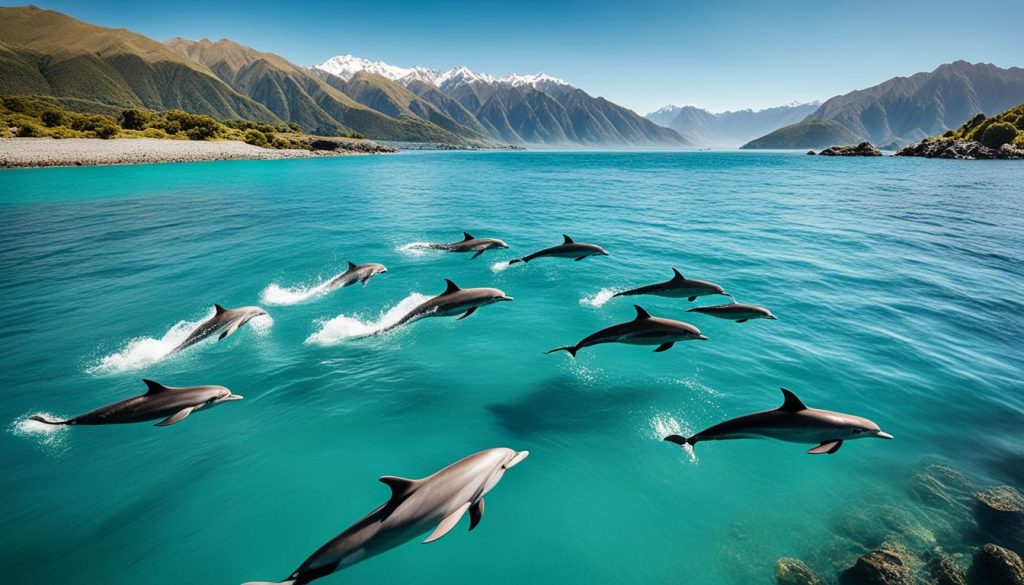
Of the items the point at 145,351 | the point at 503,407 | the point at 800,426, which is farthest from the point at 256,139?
the point at 800,426

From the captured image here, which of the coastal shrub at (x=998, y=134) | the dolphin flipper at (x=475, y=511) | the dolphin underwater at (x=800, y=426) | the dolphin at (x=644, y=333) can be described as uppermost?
the coastal shrub at (x=998, y=134)

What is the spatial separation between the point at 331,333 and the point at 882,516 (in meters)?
15.4

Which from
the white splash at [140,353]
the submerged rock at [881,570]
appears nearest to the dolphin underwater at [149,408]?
the white splash at [140,353]

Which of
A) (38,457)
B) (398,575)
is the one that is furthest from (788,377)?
(38,457)

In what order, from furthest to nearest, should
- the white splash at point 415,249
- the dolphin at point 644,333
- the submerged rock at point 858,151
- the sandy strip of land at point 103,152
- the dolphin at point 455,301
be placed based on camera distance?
1. the submerged rock at point 858,151
2. the sandy strip of land at point 103,152
3. the white splash at point 415,249
4. the dolphin at point 455,301
5. the dolphin at point 644,333

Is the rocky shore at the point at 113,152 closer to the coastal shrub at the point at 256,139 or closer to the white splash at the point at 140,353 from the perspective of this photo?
the coastal shrub at the point at 256,139

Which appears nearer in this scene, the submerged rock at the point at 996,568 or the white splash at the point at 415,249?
the submerged rock at the point at 996,568

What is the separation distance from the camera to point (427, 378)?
39.3 feet

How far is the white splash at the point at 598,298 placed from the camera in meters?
17.6

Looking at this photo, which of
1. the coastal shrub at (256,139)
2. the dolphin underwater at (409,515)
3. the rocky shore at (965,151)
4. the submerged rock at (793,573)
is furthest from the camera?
the coastal shrub at (256,139)

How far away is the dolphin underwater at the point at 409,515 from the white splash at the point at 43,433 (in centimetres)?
889

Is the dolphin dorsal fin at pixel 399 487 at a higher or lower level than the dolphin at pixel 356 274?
lower

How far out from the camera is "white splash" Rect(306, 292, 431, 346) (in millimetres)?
14198

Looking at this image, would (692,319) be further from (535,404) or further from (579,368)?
(535,404)
